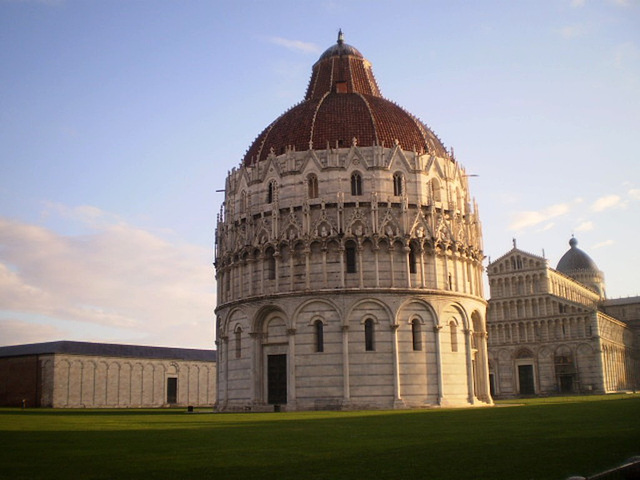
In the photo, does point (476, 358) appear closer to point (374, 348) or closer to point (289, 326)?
point (374, 348)

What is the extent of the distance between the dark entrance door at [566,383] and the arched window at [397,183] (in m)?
61.0

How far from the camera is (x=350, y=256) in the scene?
172 ft

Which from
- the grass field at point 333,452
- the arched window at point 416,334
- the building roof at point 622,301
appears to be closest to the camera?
the grass field at point 333,452

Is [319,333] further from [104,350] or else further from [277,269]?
[104,350]

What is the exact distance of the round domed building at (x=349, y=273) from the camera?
5081cm

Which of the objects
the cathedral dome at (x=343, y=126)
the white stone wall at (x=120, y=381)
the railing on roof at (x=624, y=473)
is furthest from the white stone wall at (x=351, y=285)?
the railing on roof at (x=624, y=473)

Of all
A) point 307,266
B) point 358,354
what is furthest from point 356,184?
point 358,354

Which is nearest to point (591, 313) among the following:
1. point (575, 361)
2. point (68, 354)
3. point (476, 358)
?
point (575, 361)

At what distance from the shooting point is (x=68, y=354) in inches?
3095

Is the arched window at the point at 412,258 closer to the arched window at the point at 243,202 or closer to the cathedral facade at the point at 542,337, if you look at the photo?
the arched window at the point at 243,202

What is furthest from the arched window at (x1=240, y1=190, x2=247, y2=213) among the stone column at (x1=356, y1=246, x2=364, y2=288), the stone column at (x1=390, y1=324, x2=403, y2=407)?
the stone column at (x1=390, y1=324, x2=403, y2=407)

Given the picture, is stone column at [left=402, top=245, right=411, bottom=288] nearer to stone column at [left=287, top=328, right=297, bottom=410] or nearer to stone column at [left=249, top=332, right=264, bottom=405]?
stone column at [left=287, top=328, right=297, bottom=410]

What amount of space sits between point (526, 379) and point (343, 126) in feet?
210

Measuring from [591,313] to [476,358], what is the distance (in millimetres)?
53734
